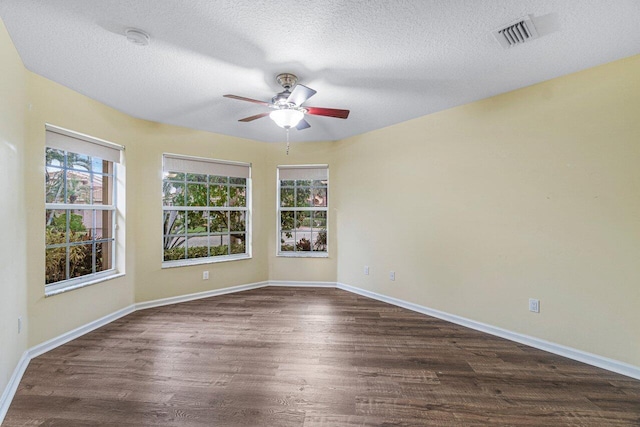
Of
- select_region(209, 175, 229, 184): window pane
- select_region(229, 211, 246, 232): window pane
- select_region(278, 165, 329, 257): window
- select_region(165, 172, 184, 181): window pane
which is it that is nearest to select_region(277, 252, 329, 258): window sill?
select_region(278, 165, 329, 257): window

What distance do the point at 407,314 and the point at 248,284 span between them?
2542 millimetres

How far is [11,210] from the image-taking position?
210 cm

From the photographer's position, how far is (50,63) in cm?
235

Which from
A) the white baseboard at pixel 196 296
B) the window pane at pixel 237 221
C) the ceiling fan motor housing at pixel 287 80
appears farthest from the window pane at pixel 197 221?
the ceiling fan motor housing at pixel 287 80

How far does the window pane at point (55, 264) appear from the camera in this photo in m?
2.77

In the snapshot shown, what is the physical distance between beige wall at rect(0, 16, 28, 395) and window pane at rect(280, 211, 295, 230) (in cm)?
316

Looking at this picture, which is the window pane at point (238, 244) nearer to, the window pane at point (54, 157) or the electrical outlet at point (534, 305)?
the window pane at point (54, 157)

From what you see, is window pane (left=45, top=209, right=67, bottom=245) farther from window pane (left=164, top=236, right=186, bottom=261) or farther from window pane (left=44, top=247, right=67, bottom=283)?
window pane (left=164, top=236, right=186, bottom=261)

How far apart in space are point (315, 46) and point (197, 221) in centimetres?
318

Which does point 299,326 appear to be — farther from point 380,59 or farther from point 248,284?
point 380,59

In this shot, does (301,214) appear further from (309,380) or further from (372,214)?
(309,380)

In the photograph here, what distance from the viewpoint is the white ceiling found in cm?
172

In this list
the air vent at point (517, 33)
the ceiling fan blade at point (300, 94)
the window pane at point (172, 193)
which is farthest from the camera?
the window pane at point (172, 193)

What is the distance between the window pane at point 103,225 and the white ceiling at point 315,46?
1294 millimetres
